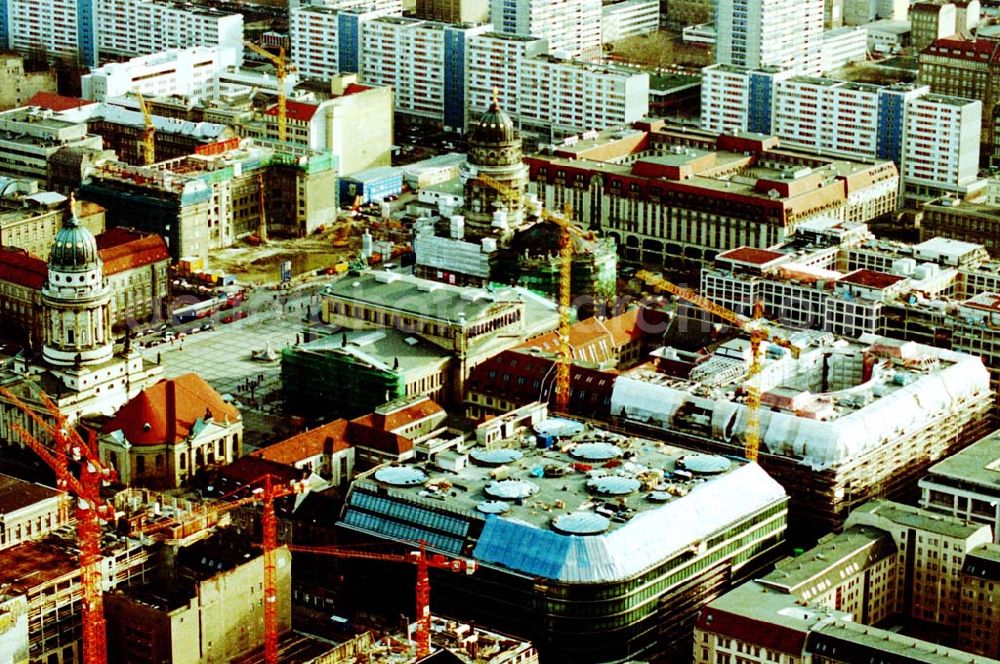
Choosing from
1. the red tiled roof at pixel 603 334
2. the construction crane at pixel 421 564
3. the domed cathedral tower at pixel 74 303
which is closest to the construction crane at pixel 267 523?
the construction crane at pixel 421 564

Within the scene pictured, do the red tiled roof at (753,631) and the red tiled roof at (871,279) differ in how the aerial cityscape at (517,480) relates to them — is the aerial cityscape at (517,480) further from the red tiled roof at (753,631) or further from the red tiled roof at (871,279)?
the red tiled roof at (871,279)

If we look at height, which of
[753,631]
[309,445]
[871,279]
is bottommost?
[753,631]

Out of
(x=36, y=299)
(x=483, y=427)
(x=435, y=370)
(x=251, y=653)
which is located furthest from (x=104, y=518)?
(x=36, y=299)

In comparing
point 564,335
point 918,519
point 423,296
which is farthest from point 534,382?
point 918,519

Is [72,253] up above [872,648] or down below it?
above

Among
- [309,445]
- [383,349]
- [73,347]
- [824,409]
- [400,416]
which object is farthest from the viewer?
[383,349]

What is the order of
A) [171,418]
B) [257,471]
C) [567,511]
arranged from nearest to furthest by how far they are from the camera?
[567,511] < [257,471] < [171,418]

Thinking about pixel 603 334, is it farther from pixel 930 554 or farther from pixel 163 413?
pixel 930 554
